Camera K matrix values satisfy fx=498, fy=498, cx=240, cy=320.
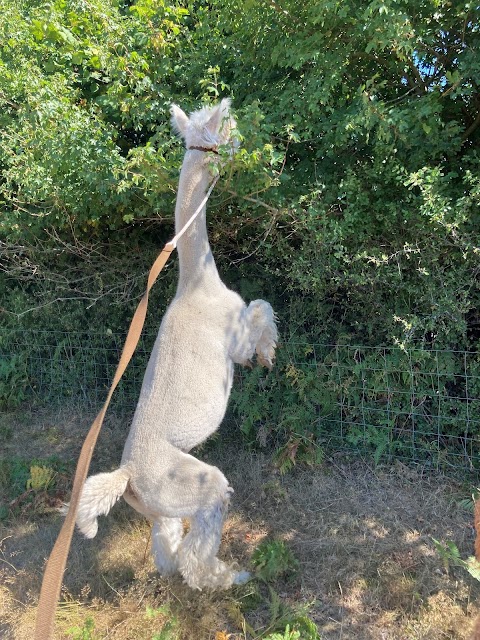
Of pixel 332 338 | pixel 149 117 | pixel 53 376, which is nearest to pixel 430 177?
pixel 332 338

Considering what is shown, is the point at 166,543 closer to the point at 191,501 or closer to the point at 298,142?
the point at 191,501

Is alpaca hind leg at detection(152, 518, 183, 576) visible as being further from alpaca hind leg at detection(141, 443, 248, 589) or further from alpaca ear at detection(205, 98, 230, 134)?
alpaca ear at detection(205, 98, 230, 134)

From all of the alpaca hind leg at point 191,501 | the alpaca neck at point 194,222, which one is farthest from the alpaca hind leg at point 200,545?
the alpaca neck at point 194,222

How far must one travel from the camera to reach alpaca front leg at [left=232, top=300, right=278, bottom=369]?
2.74 meters

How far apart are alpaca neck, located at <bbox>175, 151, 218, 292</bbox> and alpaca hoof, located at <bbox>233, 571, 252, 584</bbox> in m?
1.84

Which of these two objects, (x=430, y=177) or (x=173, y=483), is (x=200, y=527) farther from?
(x=430, y=177)

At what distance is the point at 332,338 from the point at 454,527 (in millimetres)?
1788

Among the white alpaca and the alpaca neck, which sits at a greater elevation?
the alpaca neck

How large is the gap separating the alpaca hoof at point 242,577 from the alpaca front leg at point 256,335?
1.40 m

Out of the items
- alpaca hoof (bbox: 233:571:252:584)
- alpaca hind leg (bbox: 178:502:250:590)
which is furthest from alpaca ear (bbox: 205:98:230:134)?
alpaca hoof (bbox: 233:571:252:584)

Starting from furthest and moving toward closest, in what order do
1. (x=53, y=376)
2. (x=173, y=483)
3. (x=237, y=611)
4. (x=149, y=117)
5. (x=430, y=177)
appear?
1. (x=53, y=376)
2. (x=149, y=117)
3. (x=430, y=177)
4. (x=237, y=611)
5. (x=173, y=483)

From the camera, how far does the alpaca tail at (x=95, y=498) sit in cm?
243

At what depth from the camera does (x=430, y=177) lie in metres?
3.30

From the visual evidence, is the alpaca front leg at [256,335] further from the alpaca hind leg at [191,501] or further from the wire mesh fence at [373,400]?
the wire mesh fence at [373,400]
